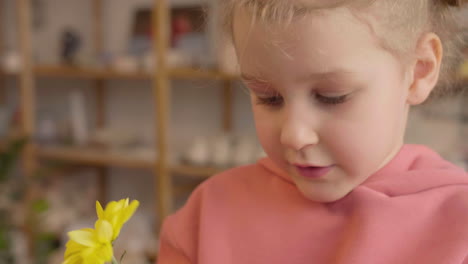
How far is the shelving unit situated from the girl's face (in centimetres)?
136

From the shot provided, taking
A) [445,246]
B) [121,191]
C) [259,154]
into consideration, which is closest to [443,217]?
[445,246]

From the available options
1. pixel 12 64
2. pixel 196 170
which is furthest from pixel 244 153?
pixel 12 64

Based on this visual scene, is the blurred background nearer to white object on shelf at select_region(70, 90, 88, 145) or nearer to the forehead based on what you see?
white object on shelf at select_region(70, 90, 88, 145)

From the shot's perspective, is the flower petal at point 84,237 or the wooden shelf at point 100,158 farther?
the wooden shelf at point 100,158

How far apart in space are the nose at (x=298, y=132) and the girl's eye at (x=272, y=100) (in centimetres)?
3

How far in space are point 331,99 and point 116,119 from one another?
2.38m

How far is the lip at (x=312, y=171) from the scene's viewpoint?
0.61 m

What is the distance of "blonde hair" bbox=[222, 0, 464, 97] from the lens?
0.55 metres

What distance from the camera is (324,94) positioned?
57 centimetres

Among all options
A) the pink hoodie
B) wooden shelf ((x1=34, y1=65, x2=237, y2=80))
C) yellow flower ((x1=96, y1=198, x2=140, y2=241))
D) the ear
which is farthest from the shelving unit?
yellow flower ((x1=96, y1=198, x2=140, y2=241))

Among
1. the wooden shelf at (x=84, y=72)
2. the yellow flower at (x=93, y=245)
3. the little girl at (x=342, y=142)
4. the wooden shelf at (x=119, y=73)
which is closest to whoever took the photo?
the yellow flower at (x=93, y=245)

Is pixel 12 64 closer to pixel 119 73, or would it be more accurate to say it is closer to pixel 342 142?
pixel 119 73

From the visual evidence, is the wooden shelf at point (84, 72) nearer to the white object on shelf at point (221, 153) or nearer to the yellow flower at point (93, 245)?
the white object on shelf at point (221, 153)

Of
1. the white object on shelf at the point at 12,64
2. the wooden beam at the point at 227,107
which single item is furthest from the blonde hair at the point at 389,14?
the white object on shelf at the point at 12,64
